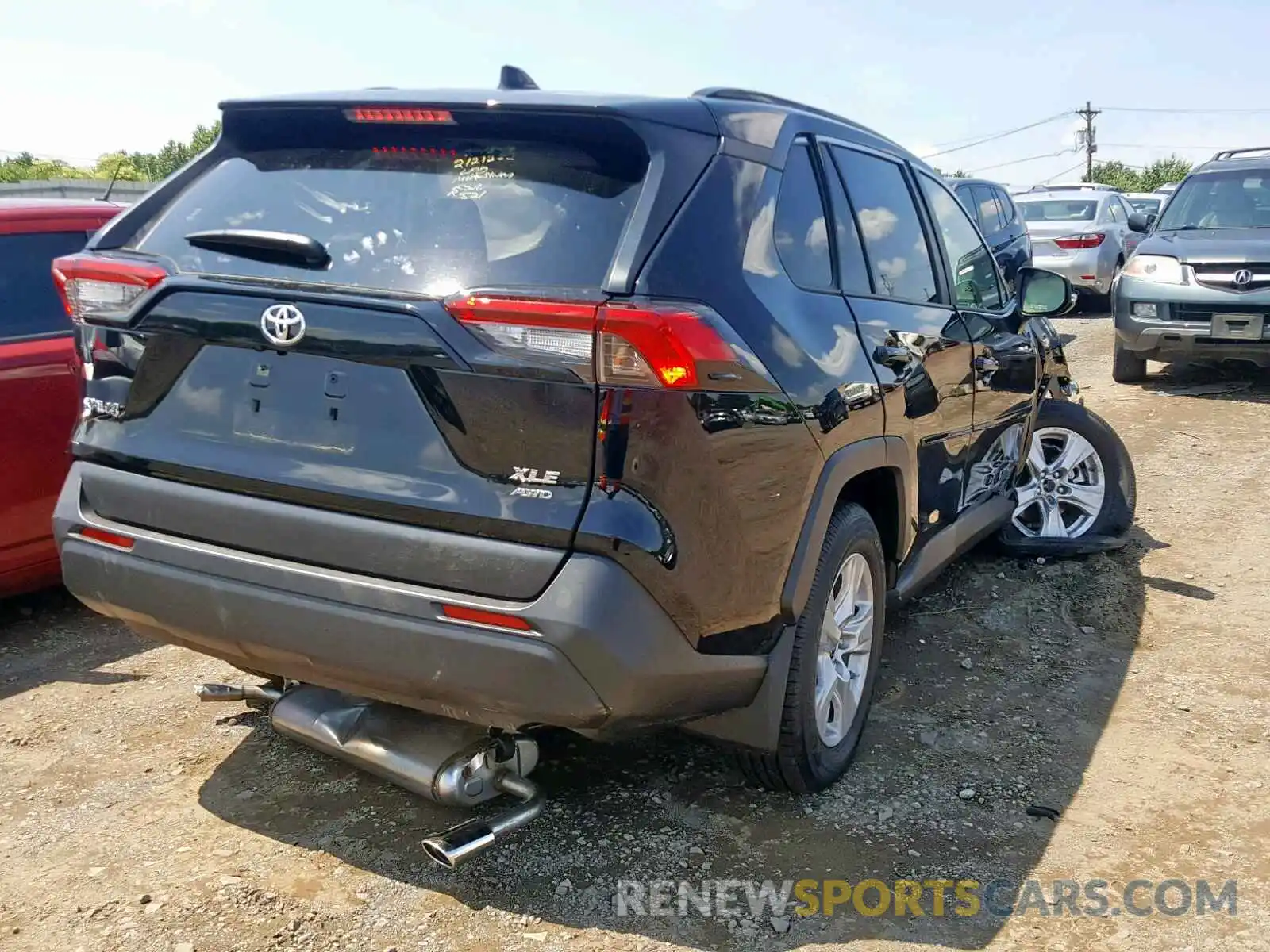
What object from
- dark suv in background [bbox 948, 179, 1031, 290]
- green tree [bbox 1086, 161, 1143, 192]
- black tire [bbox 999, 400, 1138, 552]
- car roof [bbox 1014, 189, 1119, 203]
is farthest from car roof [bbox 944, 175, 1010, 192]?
green tree [bbox 1086, 161, 1143, 192]

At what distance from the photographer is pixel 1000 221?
13.1m

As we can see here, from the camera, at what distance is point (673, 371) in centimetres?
242

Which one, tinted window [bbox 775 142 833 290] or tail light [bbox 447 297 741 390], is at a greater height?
tinted window [bbox 775 142 833 290]

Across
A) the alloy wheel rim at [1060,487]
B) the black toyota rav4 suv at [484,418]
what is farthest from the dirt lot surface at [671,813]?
the alloy wheel rim at [1060,487]

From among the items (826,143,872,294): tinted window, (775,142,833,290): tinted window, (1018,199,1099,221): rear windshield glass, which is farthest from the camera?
(1018,199,1099,221): rear windshield glass

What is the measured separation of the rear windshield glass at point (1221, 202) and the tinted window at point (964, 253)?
659cm

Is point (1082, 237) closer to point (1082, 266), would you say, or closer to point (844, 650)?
point (1082, 266)

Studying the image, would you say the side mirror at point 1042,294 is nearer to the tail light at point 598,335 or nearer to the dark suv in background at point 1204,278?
the tail light at point 598,335

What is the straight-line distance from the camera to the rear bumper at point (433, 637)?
2383 millimetres

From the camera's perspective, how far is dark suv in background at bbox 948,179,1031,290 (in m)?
12.3

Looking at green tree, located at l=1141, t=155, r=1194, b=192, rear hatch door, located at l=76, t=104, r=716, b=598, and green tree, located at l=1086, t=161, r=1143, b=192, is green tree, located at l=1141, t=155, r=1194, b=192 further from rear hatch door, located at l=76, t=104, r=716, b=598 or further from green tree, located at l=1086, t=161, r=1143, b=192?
rear hatch door, located at l=76, t=104, r=716, b=598

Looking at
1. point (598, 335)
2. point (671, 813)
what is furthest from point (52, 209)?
point (671, 813)

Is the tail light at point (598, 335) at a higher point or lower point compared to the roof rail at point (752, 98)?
lower

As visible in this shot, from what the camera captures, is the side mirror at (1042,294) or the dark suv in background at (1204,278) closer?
the side mirror at (1042,294)
